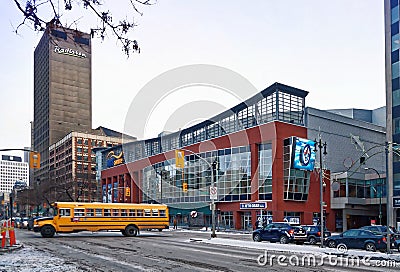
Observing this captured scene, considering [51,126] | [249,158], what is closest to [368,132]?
[249,158]

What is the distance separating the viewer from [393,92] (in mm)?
57000

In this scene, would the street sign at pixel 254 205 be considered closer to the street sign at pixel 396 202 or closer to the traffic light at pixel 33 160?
the street sign at pixel 396 202

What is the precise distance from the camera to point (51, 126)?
174 m

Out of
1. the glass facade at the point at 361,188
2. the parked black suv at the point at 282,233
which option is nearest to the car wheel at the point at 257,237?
the parked black suv at the point at 282,233

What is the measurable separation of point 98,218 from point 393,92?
39.5 metres

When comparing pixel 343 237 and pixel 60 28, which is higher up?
pixel 60 28

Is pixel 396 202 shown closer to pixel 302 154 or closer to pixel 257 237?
pixel 302 154

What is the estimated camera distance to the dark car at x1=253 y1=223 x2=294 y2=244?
3244 centimetres

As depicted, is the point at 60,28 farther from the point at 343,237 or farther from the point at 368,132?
the point at 368,132

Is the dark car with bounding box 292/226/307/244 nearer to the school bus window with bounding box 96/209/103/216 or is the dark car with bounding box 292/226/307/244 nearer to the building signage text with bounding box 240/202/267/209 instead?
the school bus window with bounding box 96/209/103/216

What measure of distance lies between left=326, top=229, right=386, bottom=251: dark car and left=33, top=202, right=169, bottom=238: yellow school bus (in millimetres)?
17113

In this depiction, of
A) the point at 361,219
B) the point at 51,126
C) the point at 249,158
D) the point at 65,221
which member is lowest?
the point at 361,219

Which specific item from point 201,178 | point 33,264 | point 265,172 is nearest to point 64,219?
point 33,264

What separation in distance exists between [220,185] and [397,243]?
39.1 metres
